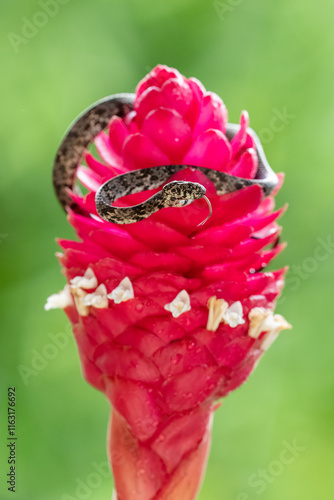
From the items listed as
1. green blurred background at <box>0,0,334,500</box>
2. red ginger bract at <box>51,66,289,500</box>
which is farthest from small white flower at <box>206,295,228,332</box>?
green blurred background at <box>0,0,334,500</box>

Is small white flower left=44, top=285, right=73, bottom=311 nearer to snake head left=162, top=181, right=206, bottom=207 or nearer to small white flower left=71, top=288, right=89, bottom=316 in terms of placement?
small white flower left=71, top=288, right=89, bottom=316

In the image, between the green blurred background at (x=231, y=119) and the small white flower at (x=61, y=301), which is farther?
the green blurred background at (x=231, y=119)

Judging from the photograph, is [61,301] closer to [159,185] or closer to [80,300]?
[80,300]

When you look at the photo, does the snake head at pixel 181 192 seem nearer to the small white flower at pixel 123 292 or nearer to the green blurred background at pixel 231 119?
the small white flower at pixel 123 292

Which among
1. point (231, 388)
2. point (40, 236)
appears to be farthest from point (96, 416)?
point (231, 388)

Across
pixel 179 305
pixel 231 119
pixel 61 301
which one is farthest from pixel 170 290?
pixel 231 119

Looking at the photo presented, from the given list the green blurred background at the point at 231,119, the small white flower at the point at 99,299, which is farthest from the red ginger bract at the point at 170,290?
the green blurred background at the point at 231,119
